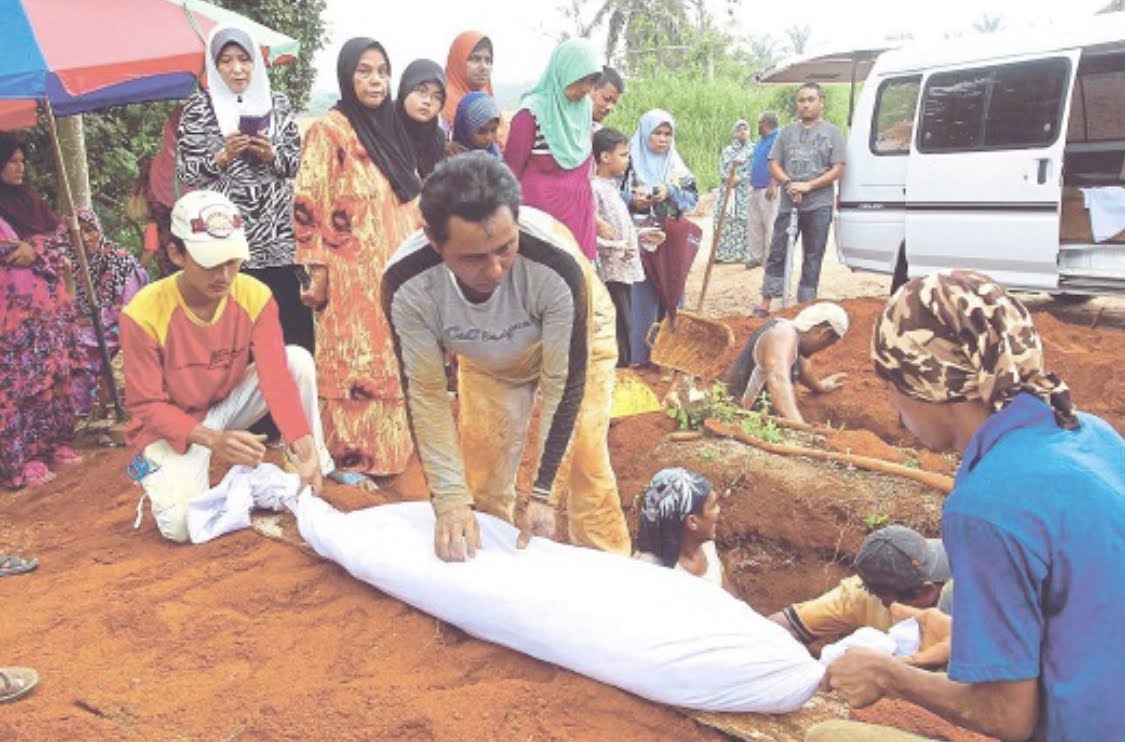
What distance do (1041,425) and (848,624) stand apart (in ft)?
6.32

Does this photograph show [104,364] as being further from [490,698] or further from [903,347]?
[903,347]

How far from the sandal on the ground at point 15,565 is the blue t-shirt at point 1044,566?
10.4ft

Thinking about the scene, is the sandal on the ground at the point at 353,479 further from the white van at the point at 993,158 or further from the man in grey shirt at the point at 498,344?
the white van at the point at 993,158

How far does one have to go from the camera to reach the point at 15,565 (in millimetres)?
3441

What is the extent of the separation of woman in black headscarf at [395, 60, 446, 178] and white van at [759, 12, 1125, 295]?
184 inches

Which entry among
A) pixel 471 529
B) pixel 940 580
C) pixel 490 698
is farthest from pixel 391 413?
pixel 940 580

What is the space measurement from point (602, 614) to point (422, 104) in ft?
8.75

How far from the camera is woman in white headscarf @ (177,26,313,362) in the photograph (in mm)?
4348

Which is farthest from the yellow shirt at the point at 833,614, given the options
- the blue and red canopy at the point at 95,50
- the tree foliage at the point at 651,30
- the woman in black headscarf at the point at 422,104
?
the tree foliage at the point at 651,30

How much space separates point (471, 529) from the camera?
9.10ft

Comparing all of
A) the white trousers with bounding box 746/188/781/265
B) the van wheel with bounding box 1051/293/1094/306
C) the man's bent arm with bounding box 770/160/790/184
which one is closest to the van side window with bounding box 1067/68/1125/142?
the van wheel with bounding box 1051/293/1094/306

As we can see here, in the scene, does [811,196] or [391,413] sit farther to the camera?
[811,196]

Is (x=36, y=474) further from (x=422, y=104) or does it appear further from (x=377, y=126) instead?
(x=422, y=104)

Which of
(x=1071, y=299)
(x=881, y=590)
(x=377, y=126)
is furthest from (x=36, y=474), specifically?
(x=1071, y=299)
